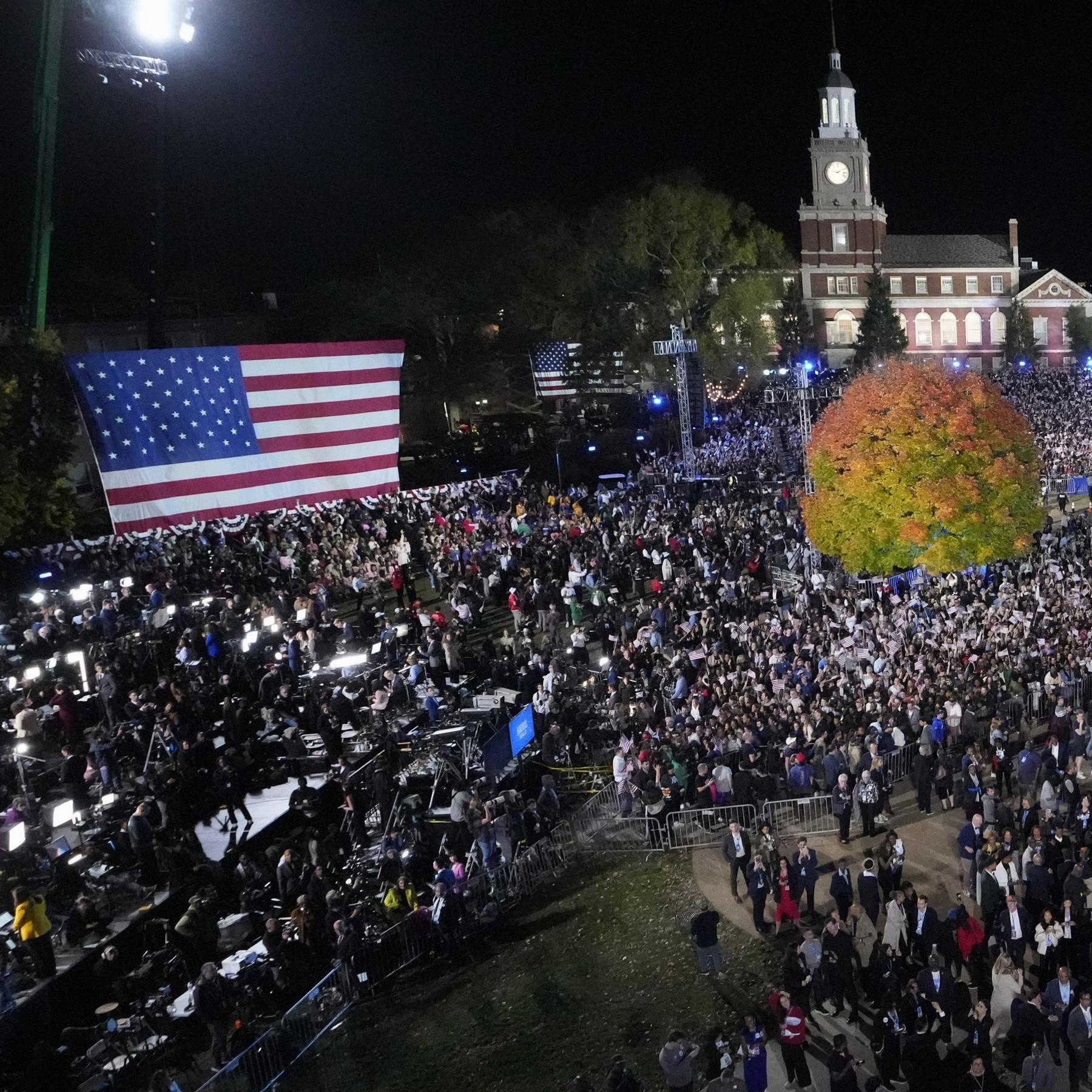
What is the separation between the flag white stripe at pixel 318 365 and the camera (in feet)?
59.3

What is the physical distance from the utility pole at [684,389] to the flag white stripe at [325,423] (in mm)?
15056

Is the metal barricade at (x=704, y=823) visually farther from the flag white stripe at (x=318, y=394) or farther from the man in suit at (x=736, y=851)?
the flag white stripe at (x=318, y=394)

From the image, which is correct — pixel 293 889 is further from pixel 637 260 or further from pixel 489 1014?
pixel 637 260

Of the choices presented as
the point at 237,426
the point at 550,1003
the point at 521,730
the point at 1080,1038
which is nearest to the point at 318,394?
the point at 237,426

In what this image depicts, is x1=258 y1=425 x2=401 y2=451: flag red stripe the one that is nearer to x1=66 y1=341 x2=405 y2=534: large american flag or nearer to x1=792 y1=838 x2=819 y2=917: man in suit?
x1=66 y1=341 x2=405 y2=534: large american flag

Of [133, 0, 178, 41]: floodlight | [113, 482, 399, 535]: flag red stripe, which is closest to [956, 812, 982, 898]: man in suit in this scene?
[113, 482, 399, 535]: flag red stripe

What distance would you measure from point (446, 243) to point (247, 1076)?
42.1 meters

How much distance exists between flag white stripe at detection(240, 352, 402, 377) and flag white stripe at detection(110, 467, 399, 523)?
82.5 inches

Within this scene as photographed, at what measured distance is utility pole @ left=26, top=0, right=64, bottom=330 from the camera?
21.2 meters

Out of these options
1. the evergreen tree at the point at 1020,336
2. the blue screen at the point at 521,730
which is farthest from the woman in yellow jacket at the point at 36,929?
the evergreen tree at the point at 1020,336

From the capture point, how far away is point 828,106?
73.8 m

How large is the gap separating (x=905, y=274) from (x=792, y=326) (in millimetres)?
15923

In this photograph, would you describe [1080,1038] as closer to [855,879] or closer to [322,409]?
[855,879]

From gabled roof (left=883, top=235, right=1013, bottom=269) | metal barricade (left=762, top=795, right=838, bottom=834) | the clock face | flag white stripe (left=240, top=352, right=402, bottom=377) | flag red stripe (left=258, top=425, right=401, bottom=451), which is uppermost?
the clock face
